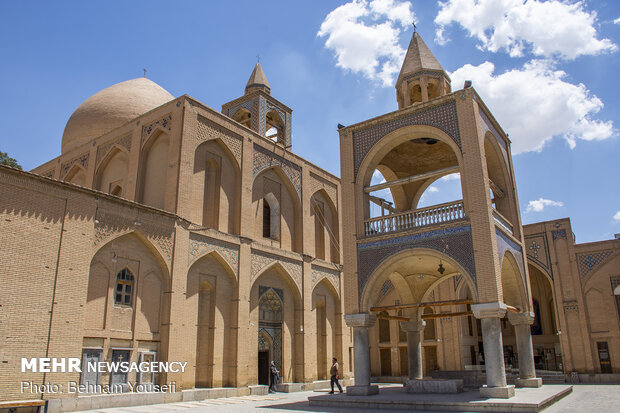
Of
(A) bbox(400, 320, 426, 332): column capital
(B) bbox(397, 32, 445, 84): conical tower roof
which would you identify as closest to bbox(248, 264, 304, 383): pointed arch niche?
(A) bbox(400, 320, 426, 332): column capital

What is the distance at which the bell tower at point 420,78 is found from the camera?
15336 millimetres

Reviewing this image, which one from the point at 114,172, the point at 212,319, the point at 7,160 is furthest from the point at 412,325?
the point at 7,160

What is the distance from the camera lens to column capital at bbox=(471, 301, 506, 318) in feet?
35.4

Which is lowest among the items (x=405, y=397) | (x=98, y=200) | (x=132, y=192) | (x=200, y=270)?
(x=405, y=397)

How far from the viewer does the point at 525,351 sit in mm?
14039

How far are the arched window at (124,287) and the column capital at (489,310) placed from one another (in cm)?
875

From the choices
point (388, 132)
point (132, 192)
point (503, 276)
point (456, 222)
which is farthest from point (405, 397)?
point (132, 192)

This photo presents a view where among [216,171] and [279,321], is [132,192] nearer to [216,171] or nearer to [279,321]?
[216,171]

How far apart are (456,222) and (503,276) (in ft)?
11.2

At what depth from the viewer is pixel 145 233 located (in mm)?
13680

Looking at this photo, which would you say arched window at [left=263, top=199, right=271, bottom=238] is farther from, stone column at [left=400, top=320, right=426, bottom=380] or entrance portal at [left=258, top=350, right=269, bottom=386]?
stone column at [left=400, top=320, right=426, bottom=380]

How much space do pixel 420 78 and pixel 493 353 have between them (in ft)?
27.8

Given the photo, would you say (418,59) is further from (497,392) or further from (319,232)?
(497,392)

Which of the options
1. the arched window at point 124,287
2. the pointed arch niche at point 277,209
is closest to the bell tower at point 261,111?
the pointed arch niche at point 277,209
